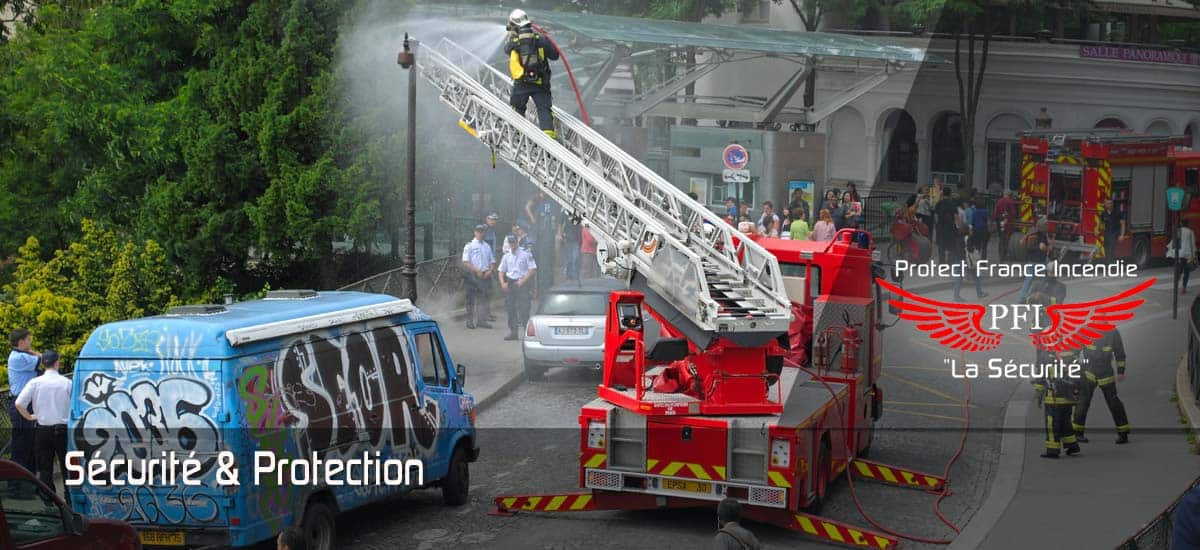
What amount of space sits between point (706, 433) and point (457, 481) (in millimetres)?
2765

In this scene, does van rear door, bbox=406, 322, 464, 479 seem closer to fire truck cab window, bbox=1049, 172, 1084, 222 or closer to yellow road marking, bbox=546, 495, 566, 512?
yellow road marking, bbox=546, 495, 566, 512

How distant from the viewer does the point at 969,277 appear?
26484mm

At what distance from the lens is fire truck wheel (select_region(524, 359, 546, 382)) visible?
20125 mm

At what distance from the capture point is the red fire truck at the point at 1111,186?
2500 centimetres

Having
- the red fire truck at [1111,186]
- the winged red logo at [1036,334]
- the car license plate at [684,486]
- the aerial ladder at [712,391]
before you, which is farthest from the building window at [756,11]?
the car license plate at [684,486]

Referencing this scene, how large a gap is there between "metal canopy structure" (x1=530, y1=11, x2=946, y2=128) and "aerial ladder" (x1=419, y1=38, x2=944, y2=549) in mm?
12433

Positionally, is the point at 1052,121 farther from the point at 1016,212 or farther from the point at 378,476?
the point at 378,476

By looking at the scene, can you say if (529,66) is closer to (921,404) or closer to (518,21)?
(518,21)

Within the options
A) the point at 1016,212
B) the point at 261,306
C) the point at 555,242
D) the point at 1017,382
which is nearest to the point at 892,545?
the point at 261,306

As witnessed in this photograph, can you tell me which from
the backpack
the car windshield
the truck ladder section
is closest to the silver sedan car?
the car windshield

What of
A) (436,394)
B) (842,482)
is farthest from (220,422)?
(842,482)

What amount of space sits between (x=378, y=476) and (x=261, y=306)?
70.7 inches

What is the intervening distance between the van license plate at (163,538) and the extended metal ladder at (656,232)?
15.5ft

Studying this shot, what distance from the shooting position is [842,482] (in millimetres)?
14797
